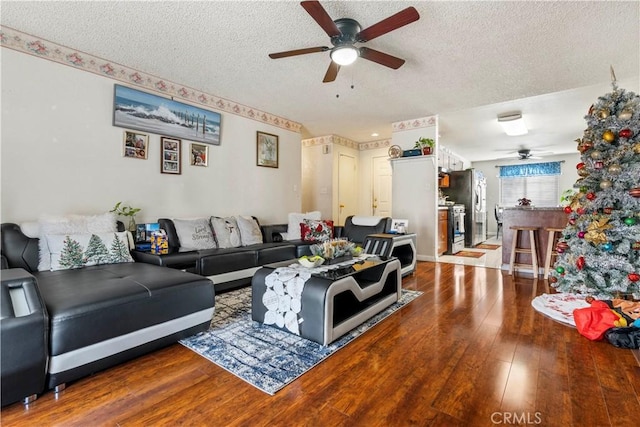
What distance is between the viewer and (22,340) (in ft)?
4.41

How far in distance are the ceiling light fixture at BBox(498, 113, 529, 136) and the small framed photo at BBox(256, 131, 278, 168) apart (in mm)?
3927

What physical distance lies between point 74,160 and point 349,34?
2891 mm

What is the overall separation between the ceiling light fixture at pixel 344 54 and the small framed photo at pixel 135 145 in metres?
2.41

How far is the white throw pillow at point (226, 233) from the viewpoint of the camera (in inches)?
144

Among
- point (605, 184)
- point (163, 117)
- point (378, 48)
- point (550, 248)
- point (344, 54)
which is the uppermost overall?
point (378, 48)

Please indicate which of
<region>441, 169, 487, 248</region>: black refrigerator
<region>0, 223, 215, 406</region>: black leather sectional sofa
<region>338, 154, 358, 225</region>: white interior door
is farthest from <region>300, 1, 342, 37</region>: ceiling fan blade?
<region>441, 169, 487, 248</region>: black refrigerator

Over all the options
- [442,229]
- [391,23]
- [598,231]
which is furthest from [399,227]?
[391,23]

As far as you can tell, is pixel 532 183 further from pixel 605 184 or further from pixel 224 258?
pixel 224 258

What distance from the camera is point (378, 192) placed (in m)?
7.25

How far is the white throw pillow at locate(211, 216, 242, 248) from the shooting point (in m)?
3.67

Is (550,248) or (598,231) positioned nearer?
(598,231)

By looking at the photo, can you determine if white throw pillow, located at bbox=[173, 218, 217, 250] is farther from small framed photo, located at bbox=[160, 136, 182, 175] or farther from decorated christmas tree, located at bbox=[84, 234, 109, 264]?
decorated christmas tree, located at bbox=[84, 234, 109, 264]

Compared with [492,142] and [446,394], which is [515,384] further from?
[492,142]

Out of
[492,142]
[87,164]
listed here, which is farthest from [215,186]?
[492,142]
